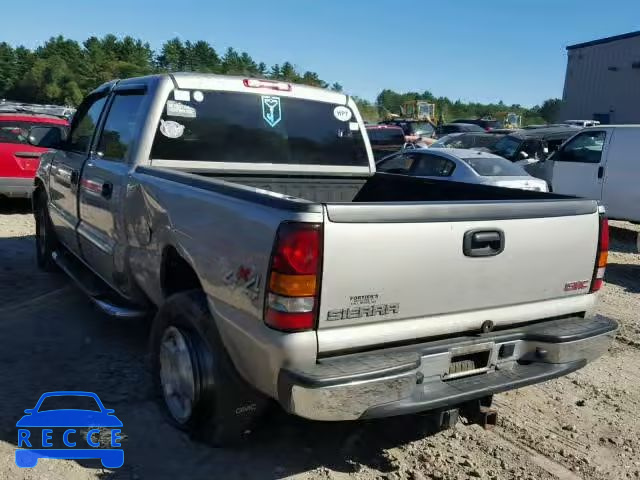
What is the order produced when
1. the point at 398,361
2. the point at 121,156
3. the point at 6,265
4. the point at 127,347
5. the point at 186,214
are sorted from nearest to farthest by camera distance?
1. the point at 398,361
2. the point at 186,214
3. the point at 121,156
4. the point at 127,347
5. the point at 6,265

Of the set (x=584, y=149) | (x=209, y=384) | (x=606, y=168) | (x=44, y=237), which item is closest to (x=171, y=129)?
(x=209, y=384)

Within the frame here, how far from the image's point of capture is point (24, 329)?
4.89 metres

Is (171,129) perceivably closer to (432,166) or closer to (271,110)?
(271,110)

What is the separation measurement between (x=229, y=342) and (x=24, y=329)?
9.12ft

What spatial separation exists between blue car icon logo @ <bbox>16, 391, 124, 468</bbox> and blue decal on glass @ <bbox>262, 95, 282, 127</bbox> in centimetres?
227

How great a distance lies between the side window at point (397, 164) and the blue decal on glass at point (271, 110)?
6778 millimetres

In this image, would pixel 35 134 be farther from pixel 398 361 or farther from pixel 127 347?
pixel 398 361

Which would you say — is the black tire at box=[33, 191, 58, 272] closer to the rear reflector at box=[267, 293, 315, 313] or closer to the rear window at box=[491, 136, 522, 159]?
the rear reflector at box=[267, 293, 315, 313]

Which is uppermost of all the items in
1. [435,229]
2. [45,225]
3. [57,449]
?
[435,229]

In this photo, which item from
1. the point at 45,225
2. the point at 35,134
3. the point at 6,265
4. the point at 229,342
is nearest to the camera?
the point at 229,342

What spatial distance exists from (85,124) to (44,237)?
1.68m

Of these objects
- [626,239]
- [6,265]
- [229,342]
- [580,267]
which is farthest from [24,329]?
[626,239]

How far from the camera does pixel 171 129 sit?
13.6 ft

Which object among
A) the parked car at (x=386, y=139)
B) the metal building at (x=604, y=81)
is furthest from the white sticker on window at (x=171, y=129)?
the metal building at (x=604, y=81)
